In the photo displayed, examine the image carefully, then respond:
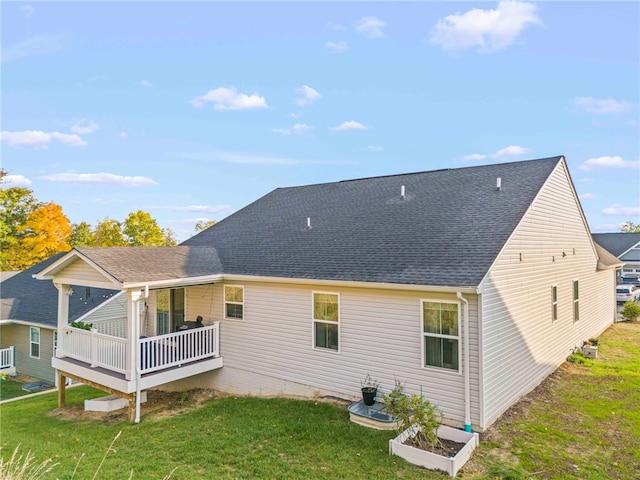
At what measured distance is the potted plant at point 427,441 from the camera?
19.2 ft

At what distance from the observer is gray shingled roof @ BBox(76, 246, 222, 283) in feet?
29.8

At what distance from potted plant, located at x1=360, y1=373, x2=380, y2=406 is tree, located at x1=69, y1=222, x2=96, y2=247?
139 ft

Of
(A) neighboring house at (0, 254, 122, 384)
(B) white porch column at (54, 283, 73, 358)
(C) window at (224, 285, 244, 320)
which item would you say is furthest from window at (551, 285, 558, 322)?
(A) neighboring house at (0, 254, 122, 384)

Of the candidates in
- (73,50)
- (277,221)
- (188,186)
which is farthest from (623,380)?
(188,186)

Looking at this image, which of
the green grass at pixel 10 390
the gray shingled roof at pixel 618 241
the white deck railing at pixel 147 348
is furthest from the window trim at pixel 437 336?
the gray shingled roof at pixel 618 241

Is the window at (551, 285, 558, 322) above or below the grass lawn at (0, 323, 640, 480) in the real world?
above

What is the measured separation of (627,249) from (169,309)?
128 feet

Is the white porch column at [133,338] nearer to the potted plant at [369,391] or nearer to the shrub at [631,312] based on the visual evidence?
the potted plant at [369,391]

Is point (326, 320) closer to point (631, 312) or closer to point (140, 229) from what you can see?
point (631, 312)

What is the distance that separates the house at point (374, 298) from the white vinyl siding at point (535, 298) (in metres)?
0.06

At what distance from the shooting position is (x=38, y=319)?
17.3 metres

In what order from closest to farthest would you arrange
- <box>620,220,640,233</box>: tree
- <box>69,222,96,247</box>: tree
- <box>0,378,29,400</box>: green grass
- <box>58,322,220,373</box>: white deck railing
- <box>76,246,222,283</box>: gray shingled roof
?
<box>76,246,222,283</box>: gray shingled roof → <box>58,322,220,373</box>: white deck railing → <box>0,378,29,400</box>: green grass → <box>69,222,96,247</box>: tree → <box>620,220,640,233</box>: tree

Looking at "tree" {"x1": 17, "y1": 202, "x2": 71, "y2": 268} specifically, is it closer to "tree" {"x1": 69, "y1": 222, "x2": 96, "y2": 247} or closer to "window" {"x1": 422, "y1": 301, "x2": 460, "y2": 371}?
"tree" {"x1": 69, "y1": 222, "x2": 96, "y2": 247}

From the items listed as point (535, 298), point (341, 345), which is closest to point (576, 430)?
point (535, 298)
